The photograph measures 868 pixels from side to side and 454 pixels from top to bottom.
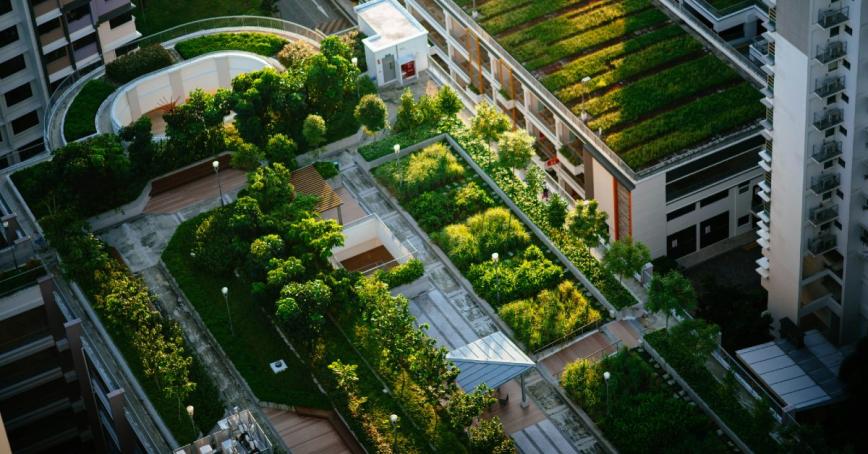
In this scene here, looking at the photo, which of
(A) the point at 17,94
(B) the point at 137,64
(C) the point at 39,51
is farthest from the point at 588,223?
(A) the point at 17,94

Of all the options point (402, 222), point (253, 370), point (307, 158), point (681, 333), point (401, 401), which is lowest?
point (681, 333)

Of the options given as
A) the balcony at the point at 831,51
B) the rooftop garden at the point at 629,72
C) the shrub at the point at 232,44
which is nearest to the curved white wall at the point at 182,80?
the shrub at the point at 232,44

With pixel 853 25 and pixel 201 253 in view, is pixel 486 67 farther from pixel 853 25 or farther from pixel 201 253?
pixel 853 25

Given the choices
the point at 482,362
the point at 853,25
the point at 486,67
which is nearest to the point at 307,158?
the point at 486,67

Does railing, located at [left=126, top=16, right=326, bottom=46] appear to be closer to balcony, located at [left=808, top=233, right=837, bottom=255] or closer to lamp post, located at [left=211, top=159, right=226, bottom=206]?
lamp post, located at [left=211, top=159, right=226, bottom=206]

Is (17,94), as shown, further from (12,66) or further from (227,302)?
(227,302)

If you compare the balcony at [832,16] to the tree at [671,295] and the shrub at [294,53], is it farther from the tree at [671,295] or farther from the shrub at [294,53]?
the shrub at [294,53]
